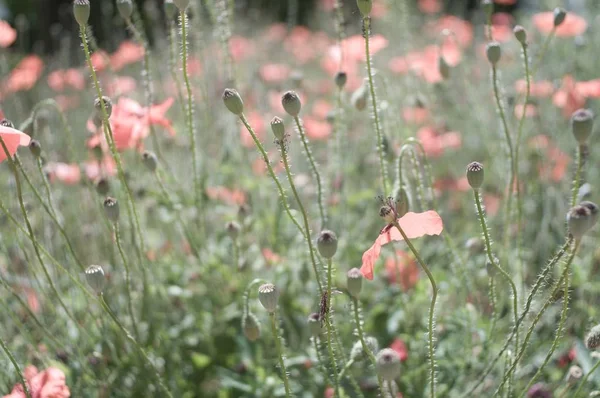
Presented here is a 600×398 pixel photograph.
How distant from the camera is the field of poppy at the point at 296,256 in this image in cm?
109

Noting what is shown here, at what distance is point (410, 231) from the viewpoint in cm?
102

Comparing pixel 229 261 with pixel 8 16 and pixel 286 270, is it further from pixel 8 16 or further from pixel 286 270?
pixel 8 16

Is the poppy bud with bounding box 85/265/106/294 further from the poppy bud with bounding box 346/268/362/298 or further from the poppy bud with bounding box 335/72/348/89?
the poppy bud with bounding box 335/72/348/89

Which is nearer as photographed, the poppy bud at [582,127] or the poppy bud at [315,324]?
the poppy bud at [582,127]

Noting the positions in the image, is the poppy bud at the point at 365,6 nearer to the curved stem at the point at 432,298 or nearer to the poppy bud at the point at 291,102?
the poppy bud at the point at 291,102

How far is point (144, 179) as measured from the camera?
7.25 feet

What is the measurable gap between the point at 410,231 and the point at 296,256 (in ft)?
2.62

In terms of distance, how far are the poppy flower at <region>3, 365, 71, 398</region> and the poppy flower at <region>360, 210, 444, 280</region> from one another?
23.0 inches

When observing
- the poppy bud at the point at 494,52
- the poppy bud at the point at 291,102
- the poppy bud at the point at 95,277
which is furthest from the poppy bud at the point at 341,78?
the poppy bud at the point at 95,277

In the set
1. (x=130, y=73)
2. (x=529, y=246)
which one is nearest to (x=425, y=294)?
(x=529, y=246)

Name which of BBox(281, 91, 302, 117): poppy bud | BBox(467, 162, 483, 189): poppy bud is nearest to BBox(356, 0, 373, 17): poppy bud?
BBox(281, 91, 302, 117): poppy bud

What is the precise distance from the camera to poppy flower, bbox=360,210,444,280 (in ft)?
3.28

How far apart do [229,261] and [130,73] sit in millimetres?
2327

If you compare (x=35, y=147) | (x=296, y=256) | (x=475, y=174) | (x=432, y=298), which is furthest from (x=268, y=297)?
(x=296, y=256)
